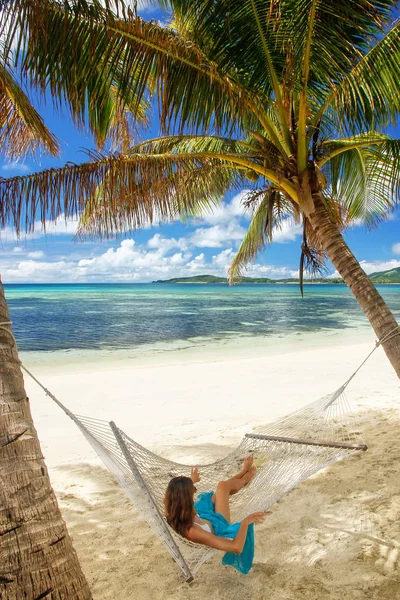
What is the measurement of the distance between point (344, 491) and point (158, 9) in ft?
10.1

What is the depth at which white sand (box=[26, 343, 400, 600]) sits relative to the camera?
175 cm

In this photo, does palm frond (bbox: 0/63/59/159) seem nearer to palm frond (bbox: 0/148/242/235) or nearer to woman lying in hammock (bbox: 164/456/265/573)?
palm frond (bbox: 0/148/242/235)

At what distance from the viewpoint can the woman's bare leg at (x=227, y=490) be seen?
186 centimetres

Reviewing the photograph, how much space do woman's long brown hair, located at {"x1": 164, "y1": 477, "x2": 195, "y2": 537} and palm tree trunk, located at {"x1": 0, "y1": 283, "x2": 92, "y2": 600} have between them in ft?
1.90

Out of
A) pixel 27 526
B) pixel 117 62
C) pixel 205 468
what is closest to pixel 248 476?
pixel 205 468

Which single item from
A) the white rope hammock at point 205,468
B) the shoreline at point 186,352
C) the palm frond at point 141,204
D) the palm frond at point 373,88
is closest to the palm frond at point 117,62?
the palm frond at point 141,204

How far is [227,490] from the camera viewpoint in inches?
76.0

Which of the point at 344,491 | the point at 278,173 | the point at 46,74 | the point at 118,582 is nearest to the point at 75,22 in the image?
the point at 46,74

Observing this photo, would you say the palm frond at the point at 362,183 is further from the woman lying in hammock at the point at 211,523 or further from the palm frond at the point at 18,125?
the woman lying in hammock at the point at 211,523

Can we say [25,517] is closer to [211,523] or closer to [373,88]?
[211,523]

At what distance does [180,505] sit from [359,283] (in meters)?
1.63

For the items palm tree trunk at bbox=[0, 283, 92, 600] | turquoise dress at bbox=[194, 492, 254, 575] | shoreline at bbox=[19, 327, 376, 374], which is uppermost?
palm tree trunk at bbox=[0, 283, 92, 600]

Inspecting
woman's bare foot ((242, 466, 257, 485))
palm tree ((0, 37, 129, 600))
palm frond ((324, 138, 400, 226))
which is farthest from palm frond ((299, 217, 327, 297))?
palm tree ((0, 37, 129, 600))

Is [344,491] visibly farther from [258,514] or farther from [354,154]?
[354,154]
